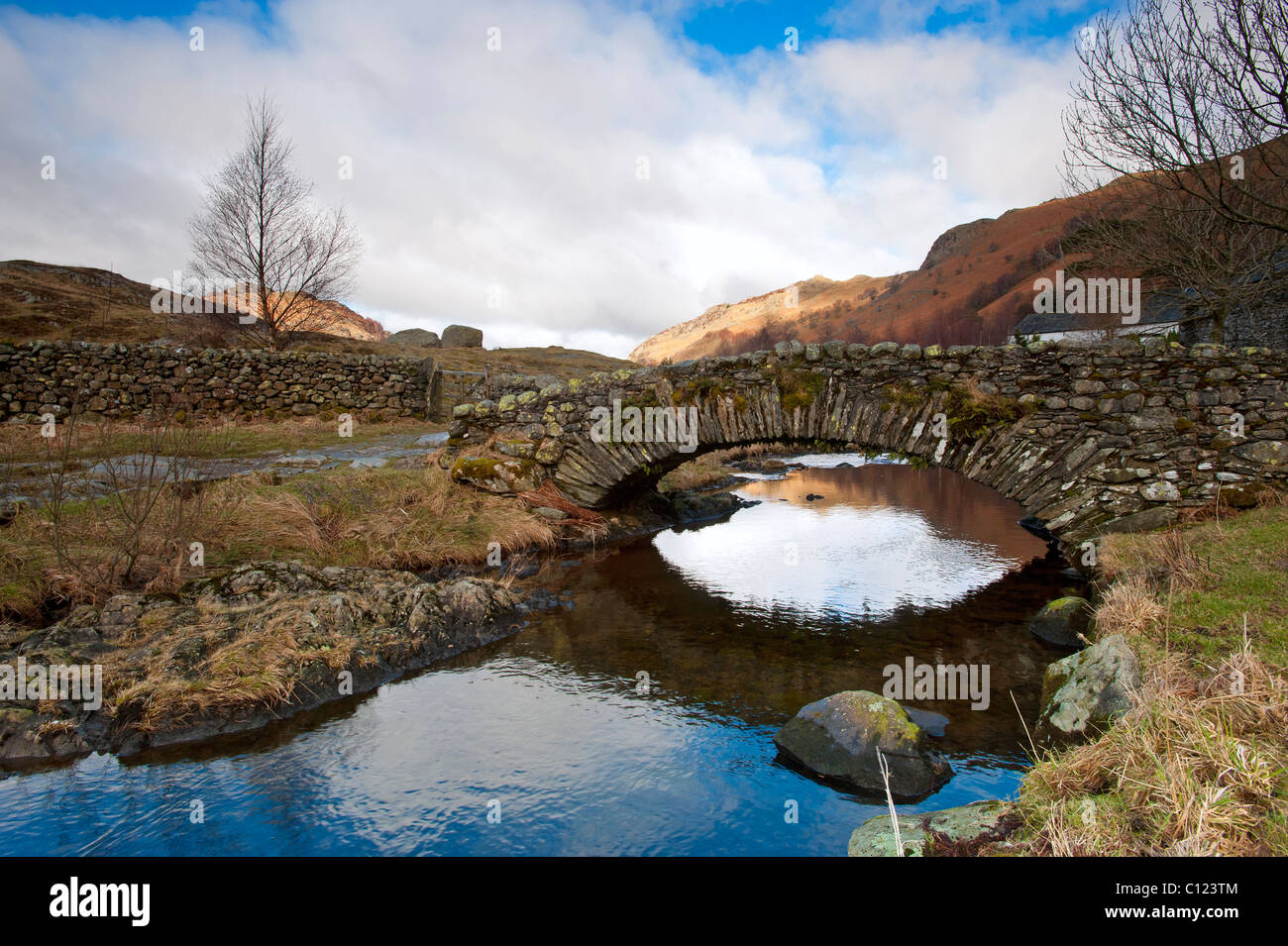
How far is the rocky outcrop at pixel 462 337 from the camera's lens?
3769 cm

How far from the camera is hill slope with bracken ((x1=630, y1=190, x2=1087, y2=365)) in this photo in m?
44.2

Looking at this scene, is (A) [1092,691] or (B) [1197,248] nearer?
(A) [1092,691]

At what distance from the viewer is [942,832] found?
3.43 m

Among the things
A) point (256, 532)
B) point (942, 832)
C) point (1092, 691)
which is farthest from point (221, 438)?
point (1092, 691)

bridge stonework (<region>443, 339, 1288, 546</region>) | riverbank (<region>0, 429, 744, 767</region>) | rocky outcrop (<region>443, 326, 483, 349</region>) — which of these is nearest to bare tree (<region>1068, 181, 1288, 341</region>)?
bridge stonework (<region>443, 339, 1288, 546</region>)

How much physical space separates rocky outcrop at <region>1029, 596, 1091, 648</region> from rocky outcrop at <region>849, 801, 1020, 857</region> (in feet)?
12.8

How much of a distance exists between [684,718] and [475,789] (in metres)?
1.78

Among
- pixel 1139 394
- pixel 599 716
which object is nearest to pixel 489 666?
pixel 599 716

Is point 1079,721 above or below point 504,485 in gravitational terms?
below

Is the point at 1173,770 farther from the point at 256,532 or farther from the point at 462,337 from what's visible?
the point at 462,337

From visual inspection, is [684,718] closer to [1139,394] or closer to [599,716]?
[599,716]

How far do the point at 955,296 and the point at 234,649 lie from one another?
204 feet

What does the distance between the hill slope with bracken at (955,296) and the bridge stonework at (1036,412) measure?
7.22m
